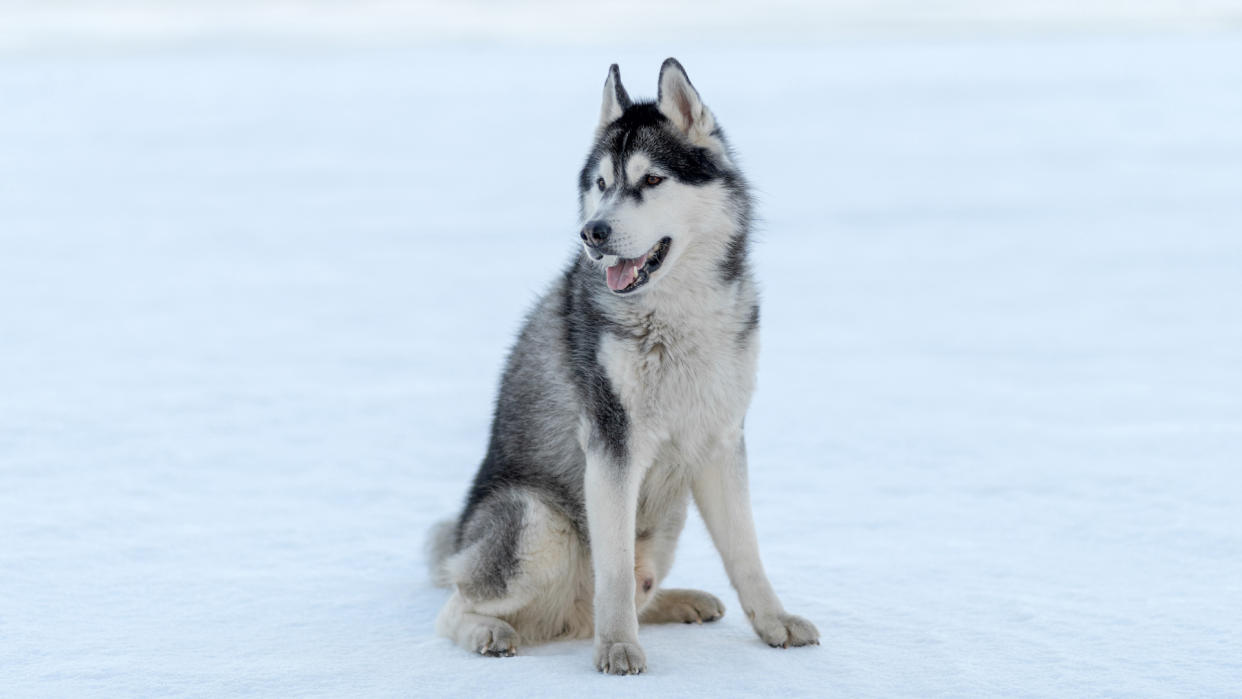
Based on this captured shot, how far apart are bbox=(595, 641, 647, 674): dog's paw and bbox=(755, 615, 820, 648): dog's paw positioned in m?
0.45

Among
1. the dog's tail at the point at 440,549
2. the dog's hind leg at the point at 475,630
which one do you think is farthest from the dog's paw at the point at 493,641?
the dog's tail at the point at 440,549

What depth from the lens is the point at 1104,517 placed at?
Result: 529 cm

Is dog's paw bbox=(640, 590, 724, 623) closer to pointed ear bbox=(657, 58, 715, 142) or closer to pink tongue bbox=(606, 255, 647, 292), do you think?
pink tongue bbox=(606, 255, 647, 292)

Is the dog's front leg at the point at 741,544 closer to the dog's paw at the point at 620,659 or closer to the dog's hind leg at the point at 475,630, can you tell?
the dog's paw at the point at 620,659

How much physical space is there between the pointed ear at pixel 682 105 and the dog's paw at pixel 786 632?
1.52 metres

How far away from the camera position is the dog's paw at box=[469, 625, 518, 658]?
12.3ft

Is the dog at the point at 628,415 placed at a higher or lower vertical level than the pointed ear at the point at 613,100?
lower

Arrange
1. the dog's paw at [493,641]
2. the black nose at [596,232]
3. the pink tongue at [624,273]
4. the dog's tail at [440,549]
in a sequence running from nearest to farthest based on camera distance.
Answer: the black nose at [596,232] → the pink tongue at [624,273] → the dog's paw at [493,641] → the dog's tail at [440,549]

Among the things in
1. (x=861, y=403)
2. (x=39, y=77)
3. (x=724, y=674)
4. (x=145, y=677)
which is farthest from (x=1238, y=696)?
(x=39, y=77)

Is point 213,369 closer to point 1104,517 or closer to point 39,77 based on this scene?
point 1104,517

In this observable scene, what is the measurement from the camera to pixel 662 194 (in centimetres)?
368

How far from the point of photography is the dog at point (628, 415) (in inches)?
144

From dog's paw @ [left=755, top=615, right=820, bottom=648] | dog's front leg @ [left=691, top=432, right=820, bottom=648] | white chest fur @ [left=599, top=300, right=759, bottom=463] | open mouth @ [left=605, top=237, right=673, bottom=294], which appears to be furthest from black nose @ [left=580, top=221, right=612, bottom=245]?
dog's paw @ [left=755, top=615, right=820, bottom=648]

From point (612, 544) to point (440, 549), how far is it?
42.4 inches
